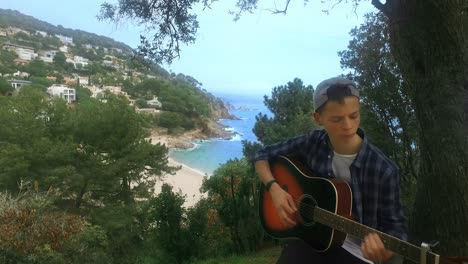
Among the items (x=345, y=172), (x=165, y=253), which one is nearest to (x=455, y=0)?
(x=345, y=172)

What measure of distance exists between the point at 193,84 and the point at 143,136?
19339 millimetres

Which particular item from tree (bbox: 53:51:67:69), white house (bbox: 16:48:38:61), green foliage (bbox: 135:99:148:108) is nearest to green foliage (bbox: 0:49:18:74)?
white house (bbox: 16:48:38:61)

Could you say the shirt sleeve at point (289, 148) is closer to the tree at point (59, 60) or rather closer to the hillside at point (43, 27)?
the tree at point (59, 60)

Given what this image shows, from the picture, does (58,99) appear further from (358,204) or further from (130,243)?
(358,204)

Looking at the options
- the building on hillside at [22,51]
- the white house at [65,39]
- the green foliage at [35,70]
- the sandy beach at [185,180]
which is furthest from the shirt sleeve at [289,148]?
the white house at [65,39]

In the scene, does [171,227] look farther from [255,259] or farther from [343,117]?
[343,117]

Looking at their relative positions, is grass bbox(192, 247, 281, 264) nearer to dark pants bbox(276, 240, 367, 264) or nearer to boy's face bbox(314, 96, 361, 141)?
dark pants bbox(276, 240, 367, 264)

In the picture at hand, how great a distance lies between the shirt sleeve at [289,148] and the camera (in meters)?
1.78

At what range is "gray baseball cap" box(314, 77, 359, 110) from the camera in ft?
4.99

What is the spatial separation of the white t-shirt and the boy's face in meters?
0.09

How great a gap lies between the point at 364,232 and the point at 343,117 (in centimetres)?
44

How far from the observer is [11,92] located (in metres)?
25.6

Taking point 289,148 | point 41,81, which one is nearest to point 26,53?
point 41,81

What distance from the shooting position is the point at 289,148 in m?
1.82
